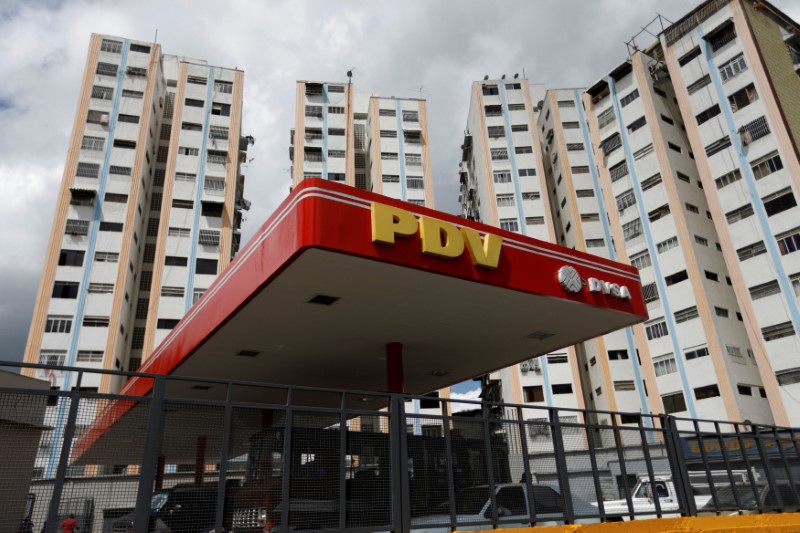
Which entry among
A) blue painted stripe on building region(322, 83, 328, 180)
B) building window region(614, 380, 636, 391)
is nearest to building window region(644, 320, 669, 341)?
building window region(614, 380, 636, 391)

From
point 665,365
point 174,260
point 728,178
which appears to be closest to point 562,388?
point 665,365

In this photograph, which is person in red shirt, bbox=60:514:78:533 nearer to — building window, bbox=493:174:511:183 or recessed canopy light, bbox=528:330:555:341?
recessed canopy light, bbox=528:330:555:341

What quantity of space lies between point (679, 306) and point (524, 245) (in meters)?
37.2

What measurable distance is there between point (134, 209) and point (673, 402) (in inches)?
1941

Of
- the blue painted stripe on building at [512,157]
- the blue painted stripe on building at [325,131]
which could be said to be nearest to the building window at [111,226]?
the blue painted stripe on building at [325,131]

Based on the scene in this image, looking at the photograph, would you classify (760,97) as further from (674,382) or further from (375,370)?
(375,370)

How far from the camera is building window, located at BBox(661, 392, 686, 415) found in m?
41.1

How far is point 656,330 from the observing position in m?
44.3

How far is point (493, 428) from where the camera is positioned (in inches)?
367

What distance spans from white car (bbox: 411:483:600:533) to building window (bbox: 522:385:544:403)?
4161 cm

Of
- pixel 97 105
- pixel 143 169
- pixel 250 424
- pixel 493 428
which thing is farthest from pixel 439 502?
pixel 97 105

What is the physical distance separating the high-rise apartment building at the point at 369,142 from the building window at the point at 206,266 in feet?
43.0

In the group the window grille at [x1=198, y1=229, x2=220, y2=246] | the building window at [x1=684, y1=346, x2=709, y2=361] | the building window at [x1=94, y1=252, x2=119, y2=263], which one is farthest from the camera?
the window grille at [x1=198, y1=229, x2=220, y2=246]

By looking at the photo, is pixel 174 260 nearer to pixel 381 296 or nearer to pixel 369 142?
pixel 369 142
